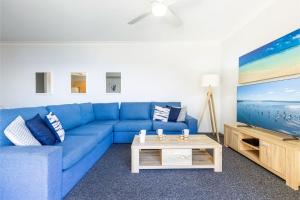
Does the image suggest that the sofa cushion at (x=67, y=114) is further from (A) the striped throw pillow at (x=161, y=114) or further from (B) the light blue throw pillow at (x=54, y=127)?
(A) the striped throw pillow at (x=161, y=114)

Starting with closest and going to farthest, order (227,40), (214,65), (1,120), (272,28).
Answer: (1,120) → (272,28) → (227,40) → (214,65)

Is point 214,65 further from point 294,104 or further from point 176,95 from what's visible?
point 294,104

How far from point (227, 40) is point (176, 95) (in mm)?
1800

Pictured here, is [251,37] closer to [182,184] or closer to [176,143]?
[176,143]

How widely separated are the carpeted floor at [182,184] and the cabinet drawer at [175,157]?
117 mm

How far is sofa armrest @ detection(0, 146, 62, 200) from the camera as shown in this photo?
1.35 m

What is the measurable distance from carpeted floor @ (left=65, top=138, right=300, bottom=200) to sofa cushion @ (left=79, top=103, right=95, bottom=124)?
4.34 feet

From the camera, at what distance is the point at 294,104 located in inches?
76.4

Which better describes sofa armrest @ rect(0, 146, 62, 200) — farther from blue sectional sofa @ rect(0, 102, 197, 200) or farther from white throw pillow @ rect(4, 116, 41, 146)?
white throw pillow @ rect(4, 116, 41, 146)

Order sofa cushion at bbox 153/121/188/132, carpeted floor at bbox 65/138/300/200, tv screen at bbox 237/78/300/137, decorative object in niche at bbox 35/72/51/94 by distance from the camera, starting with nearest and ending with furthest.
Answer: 1. carpeted floor at bbox 65/138/300/200
2. tv screen at bbox 237/78/300/137
3. sofa cushion at bbox 153/121/188/132
4. decorative object in niche at bbox 35/72/51/94

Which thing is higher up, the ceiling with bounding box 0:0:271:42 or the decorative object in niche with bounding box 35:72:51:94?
the ceiling with bounding box 0:0:271:42

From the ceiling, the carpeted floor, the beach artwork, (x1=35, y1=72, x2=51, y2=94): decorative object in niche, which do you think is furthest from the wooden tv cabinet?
(x1=35, y1=72, x2=51, y2=94): decorative object in niche

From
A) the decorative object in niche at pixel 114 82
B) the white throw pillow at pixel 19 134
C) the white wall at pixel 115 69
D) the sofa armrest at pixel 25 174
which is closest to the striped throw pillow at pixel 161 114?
the white wall at pixel 115 69

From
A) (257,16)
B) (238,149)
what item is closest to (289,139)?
(238,149)
